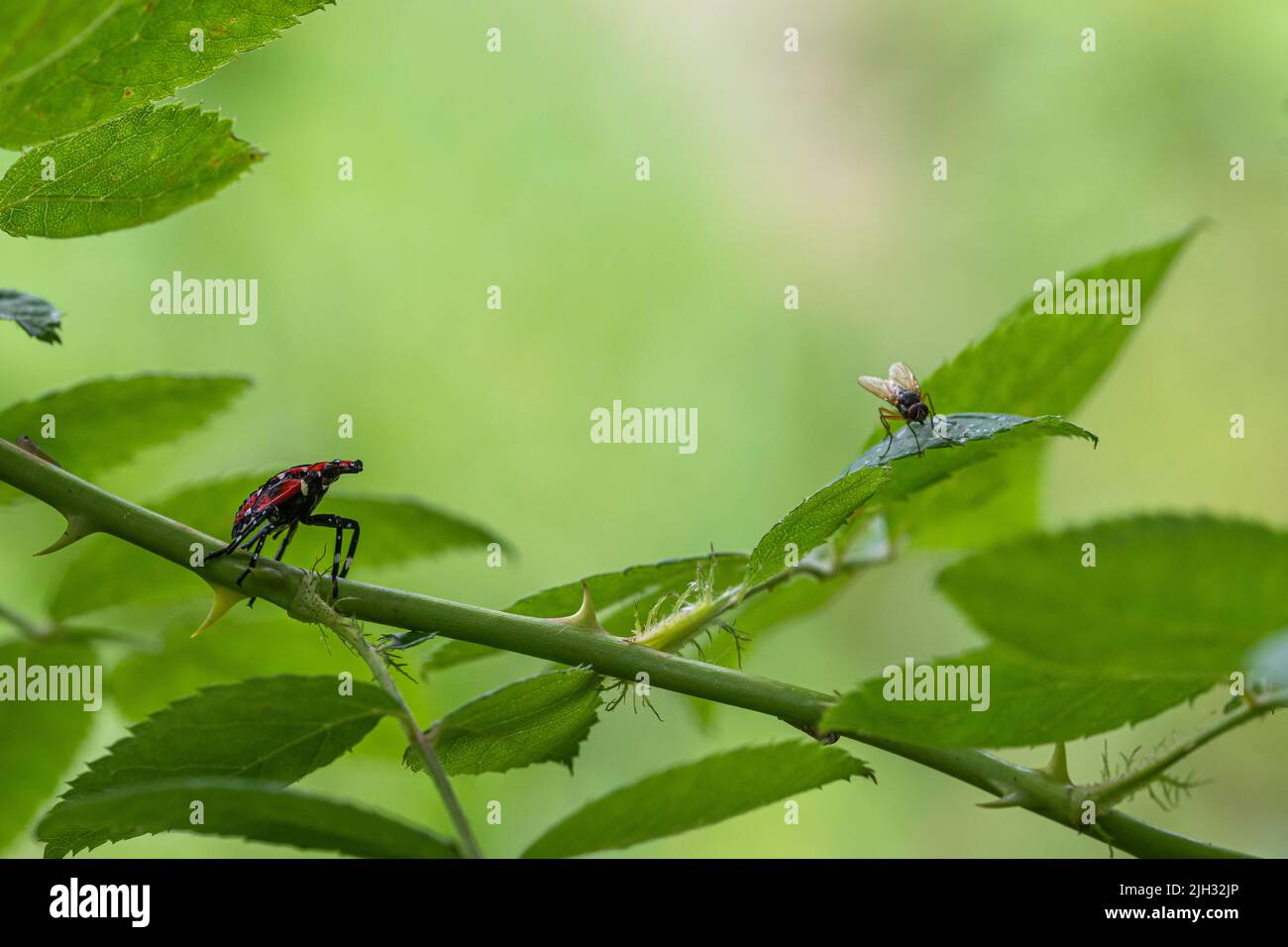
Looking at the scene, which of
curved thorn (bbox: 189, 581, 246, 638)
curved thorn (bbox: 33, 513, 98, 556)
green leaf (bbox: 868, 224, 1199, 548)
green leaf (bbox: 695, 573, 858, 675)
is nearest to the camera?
curved thorn (bbox: 33, 513, 98, 556)

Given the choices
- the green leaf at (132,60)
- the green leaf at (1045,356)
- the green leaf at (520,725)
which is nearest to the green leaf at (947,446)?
the green leaf at (1045,356)

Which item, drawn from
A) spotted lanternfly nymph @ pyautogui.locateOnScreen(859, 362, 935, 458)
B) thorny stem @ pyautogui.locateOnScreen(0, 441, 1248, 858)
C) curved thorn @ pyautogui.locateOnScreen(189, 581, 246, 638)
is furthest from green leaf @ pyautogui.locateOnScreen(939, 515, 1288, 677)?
curved thorn @ pyautogui.locateOnScreen(189, 581, 246, 638)

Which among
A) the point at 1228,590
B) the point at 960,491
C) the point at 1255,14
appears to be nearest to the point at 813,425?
the point at 1255,14

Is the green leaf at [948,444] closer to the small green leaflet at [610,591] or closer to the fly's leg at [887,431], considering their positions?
the fly's leg at [887,431]

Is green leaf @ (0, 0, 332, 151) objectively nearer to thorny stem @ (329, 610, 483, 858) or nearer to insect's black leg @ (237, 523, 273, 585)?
insect's black leg @ (237, 523, 273, 585)

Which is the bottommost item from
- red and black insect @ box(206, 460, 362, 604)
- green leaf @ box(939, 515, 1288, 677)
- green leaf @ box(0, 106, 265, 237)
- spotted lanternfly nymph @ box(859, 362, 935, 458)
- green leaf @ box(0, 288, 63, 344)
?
green leaf @ box(939, 515, 1288, 677)
